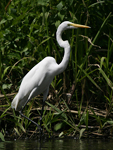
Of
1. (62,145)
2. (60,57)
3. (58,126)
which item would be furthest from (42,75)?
(62,145)

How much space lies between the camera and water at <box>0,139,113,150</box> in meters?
3.15

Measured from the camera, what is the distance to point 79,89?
446 centimetres

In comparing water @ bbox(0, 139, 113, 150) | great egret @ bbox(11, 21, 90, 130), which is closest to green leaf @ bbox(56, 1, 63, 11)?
great egret @ bbox(11, 21, 90, 130)

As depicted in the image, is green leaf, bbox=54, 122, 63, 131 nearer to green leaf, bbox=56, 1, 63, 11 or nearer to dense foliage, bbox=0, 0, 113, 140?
dense foliage, bbox=0, 0, 113, 140

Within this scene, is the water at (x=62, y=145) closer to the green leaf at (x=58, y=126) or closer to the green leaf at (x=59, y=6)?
the green leaf at (x=58, y=126)

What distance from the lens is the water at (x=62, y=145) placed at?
3148 millimetres

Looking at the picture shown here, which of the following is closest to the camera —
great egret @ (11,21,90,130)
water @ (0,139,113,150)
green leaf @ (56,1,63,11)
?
water @ (0,139,113,150)

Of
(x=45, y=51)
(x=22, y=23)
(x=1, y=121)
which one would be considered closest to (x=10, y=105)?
(x=1, y=121)

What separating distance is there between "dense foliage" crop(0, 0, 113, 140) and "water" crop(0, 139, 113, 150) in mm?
247

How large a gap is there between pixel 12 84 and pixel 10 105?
1.66 feet

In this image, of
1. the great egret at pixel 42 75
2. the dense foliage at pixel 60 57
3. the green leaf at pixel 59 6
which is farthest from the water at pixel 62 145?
the green leaf at pixel 59 6

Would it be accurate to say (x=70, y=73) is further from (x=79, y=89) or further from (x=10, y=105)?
(x=10, y=105)

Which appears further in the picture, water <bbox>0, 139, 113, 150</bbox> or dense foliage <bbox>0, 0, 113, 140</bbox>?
dense foliage <bbox>0, 0, 113, 140</bbox>

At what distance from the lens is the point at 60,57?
4.21 metres
